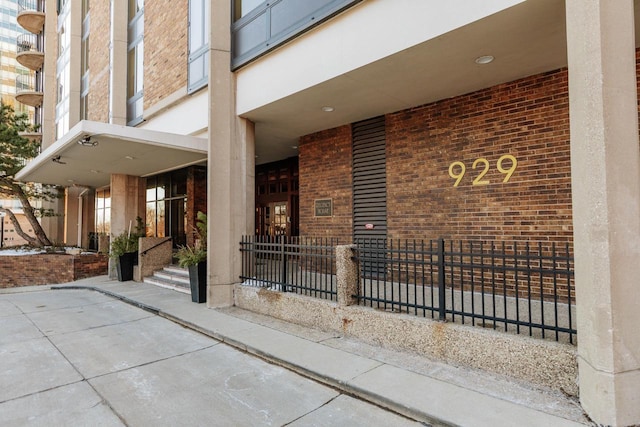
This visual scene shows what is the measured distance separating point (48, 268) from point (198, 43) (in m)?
10.6

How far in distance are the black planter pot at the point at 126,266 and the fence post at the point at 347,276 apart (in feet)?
28.5

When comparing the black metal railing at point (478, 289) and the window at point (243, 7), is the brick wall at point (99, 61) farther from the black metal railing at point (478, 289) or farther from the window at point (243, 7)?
the black metal railing at point (478, 289)

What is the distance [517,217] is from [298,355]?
4173 mm

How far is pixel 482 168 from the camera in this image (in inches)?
248

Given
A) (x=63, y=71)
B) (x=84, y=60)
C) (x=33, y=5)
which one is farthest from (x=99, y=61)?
(x=33, y=5)

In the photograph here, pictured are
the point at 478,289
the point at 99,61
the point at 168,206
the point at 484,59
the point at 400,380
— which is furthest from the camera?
the point at 99,61

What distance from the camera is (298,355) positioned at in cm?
455

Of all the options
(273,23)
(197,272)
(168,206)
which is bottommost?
(197,272)

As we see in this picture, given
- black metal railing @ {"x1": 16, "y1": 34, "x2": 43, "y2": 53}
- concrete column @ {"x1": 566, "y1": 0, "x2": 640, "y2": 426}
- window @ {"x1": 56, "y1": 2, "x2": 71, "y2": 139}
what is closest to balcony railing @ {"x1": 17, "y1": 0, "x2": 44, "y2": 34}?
black metal railing @ {"x1": 16, "y1": 34, "x2": 43, "y2": 53}

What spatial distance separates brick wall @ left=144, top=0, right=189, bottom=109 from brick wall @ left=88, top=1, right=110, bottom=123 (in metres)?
3.28

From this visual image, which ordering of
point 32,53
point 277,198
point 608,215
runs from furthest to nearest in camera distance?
point 32,53
point 277,198
point 608,215

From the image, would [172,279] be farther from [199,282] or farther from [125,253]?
[199,282]

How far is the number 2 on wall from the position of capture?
5.96 meters

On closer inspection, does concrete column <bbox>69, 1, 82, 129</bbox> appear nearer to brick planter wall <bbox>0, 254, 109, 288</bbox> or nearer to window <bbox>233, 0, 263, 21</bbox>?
brick planter wall <bbox>0, 254, 109, 288</bbox>
